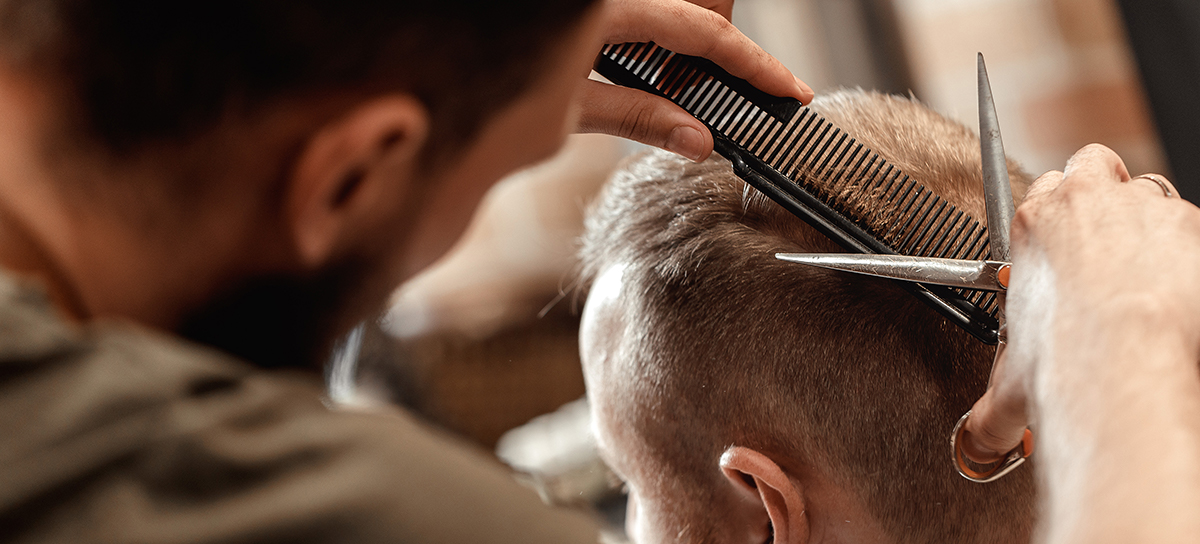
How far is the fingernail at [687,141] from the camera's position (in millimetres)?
764

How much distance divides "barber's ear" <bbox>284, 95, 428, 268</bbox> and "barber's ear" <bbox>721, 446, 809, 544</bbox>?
0.42 meters

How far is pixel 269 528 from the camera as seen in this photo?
0.38m

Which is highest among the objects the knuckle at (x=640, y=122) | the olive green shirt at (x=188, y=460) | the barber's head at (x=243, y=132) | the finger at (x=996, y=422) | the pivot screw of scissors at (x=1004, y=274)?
the pivot screw of scissors at (x=1004, y=274)

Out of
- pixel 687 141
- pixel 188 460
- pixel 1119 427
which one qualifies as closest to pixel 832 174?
pixel 687 141

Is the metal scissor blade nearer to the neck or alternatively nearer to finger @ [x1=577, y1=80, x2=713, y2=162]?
finger @ [x1=577, y1=80, x2=713, y2=162]

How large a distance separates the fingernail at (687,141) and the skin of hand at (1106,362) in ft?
0.87

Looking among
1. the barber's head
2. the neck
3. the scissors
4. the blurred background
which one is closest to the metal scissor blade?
the scissors

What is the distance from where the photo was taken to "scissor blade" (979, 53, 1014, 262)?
67 cm

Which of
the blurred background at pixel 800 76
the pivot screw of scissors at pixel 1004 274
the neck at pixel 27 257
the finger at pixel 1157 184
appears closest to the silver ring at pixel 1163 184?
the finger at pixel 1157 184

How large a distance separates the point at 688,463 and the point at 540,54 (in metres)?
0.48

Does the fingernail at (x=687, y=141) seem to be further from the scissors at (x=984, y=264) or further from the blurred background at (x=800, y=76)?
the blurred background at (x=800, y=76)

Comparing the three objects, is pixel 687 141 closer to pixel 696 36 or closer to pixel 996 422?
pixel 696 36

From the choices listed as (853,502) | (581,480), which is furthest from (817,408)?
(581,480)

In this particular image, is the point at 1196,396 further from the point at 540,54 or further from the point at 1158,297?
the point at 540,54
